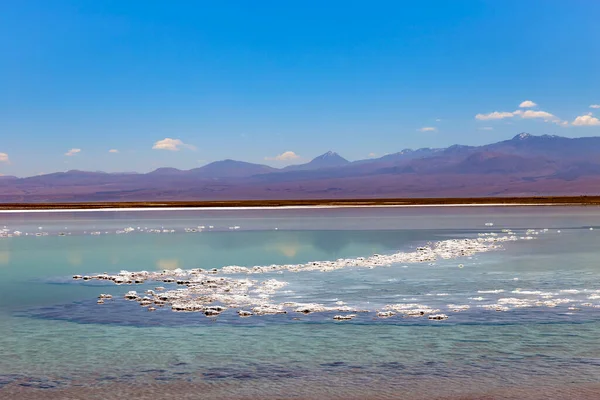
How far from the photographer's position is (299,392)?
10633 mm

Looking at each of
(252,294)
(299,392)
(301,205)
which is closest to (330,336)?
(299,392)

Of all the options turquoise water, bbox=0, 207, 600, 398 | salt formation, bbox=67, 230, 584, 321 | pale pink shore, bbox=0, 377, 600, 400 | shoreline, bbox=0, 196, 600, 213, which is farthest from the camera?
shoreline, bbox=0, 196, 600, 213

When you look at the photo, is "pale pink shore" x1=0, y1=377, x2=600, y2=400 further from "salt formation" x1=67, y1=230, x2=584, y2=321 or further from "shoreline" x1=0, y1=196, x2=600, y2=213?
"shoreline" x1=0, y1=196, x2=600, y2=213

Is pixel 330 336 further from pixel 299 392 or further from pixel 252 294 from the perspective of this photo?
pixel 252 294

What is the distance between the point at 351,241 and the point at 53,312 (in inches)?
981

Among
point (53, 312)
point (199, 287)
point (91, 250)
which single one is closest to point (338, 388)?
point (53, 312)

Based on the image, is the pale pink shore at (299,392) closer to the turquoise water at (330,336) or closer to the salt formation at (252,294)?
the turquoise water at (330,336)

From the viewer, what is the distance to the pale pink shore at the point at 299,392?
10.3 m

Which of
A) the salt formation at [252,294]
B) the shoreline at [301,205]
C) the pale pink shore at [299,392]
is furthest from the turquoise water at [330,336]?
the shoreline at [301,205]

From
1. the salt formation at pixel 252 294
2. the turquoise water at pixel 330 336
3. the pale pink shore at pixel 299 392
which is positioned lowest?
the pale pink shore at pixel 299 392

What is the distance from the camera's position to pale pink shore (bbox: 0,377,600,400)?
10.3 m

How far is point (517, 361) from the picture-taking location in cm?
1225

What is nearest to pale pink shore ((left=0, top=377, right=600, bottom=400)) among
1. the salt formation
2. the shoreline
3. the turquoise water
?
the turquoise water

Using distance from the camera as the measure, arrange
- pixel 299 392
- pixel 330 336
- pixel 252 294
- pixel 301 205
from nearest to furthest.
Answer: pixel 299 392 < pixel 330 336 < pixel 252 294 < pixel 301 205
